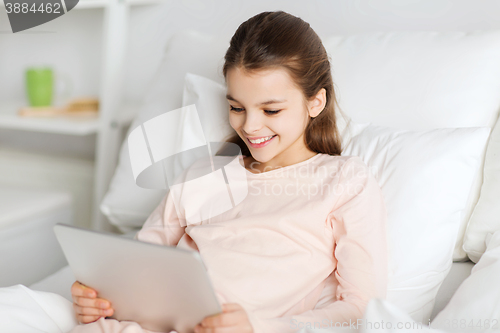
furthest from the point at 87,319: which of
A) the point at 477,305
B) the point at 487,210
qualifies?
the point at 487,210

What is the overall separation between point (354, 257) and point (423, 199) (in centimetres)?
19

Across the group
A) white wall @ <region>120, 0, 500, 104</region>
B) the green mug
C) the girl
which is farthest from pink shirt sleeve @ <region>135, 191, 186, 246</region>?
the green mug

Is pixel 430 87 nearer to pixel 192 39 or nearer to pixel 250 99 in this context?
pixel 250 99

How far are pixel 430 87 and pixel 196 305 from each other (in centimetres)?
66

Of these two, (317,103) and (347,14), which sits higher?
(347,14)

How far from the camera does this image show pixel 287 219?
77 centimetres

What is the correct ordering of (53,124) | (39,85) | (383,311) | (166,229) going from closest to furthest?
(383,311), (166,229), (53,124), (39,85)

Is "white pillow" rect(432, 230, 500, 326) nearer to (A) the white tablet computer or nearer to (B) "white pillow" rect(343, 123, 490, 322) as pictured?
(B) "white pillow" rect(343, 123, 490, 322)

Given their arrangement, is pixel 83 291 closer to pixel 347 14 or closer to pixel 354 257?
pixel 354 257

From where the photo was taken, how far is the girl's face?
78 cm

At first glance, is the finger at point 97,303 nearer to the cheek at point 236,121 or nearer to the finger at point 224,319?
the finger at point 224,319

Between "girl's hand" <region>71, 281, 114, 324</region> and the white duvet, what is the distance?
6 cm

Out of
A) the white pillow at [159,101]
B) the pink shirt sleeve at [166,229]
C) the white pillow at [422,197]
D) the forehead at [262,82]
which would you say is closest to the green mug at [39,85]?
the white pillow at [159,101]

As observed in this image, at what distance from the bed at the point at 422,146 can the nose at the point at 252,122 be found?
221 mm
